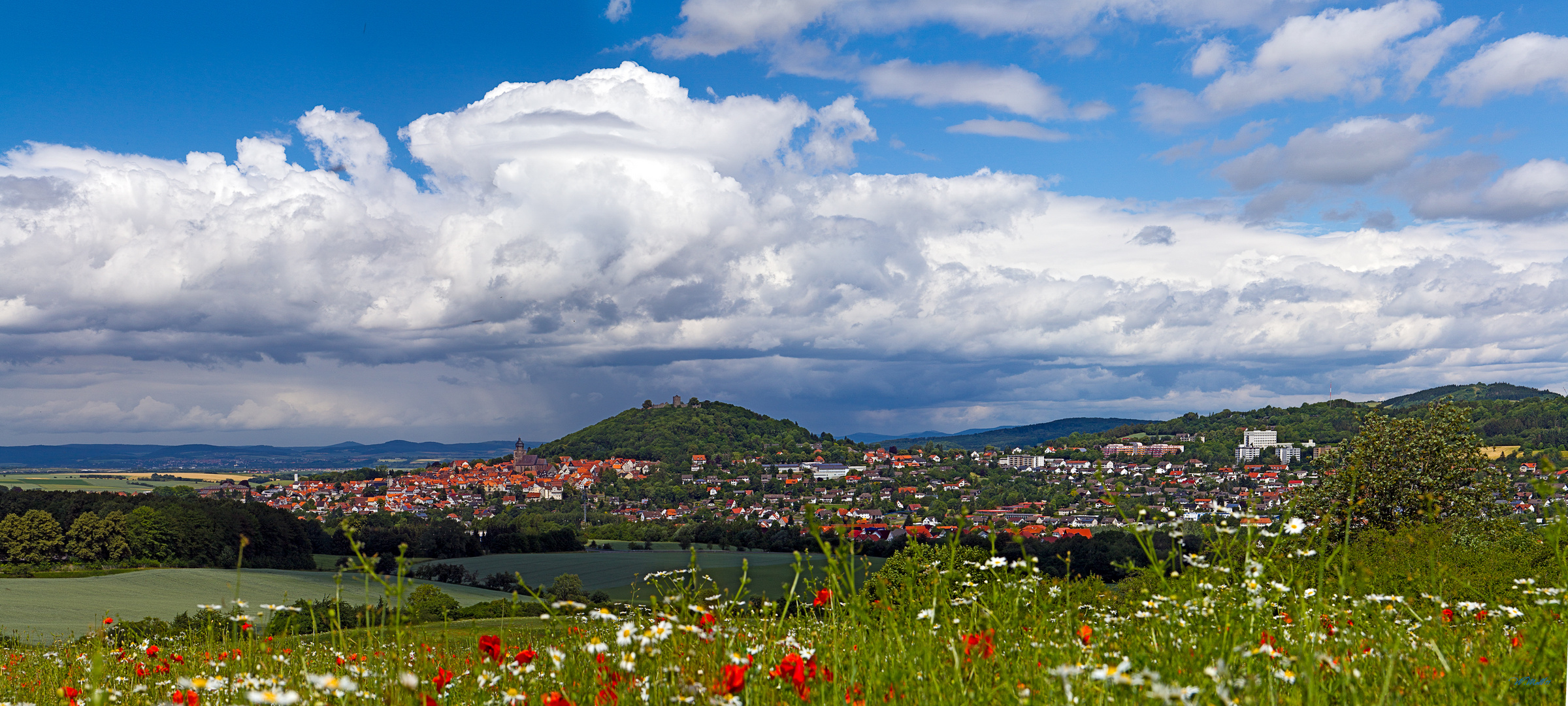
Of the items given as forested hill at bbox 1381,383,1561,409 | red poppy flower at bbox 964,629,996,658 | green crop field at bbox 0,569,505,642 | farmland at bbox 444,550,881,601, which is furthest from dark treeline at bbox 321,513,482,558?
forested hill at bbox 1381,383,1561,409

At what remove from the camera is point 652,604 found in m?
4.71

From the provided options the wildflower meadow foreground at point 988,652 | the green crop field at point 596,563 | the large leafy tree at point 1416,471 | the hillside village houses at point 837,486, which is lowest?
the green crop field at point 596,563

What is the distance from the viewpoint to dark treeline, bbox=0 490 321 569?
7669 cm

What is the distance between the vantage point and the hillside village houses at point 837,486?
299 feet

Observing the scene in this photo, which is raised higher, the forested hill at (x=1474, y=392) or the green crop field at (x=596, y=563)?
the forested hill at (x=1474, y=392)

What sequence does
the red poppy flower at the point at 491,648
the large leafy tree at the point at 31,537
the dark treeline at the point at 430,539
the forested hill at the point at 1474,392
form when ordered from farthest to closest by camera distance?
the forested hill at the point at 1474,392
the dark treeline at the point at 430,539
the large leafy tree at the point at 31,537
the red poppy flower at the point at 491,648

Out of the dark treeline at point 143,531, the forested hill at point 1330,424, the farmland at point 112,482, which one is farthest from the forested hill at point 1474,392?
the farmland at point 112,482

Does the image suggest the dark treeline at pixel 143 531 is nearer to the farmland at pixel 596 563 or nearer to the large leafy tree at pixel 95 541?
the large leafy tree at pixel 95 541

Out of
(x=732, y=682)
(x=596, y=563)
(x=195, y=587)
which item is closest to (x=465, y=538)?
(x=596, y=563)

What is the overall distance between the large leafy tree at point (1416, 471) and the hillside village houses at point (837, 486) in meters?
31.9

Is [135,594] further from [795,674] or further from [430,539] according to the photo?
[795,674]

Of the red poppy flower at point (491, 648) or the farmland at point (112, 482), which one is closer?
the red poppy flower at point (491, 648)

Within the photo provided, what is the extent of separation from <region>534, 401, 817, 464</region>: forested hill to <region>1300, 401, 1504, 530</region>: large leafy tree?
468ft

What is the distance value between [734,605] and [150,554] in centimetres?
9429
